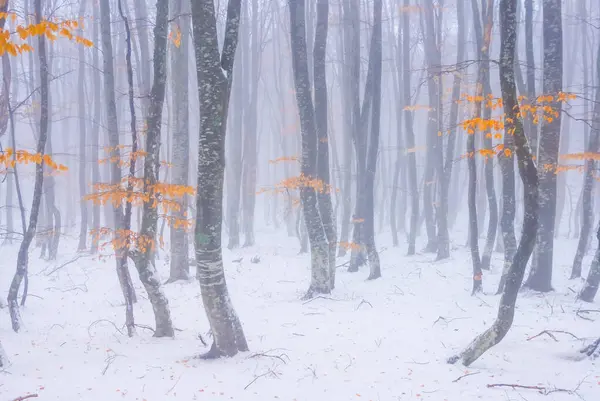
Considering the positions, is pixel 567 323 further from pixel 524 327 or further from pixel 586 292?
pixel 586 292

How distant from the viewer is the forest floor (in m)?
5.69

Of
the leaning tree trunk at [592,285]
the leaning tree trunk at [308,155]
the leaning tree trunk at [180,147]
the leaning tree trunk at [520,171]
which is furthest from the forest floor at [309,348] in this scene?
the leaning tree trunk at [180,147]

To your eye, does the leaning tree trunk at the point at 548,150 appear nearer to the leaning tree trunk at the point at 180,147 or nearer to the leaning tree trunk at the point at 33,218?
the leaning tree trunk at the point at 180,147

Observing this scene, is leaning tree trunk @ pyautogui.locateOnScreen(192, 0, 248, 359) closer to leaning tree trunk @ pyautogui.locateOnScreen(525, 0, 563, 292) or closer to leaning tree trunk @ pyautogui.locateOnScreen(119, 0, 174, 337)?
leaning tree trunk @ pyautogui.locateOnScreen(119, 0, 174, 337)

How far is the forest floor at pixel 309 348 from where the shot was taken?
569 cm

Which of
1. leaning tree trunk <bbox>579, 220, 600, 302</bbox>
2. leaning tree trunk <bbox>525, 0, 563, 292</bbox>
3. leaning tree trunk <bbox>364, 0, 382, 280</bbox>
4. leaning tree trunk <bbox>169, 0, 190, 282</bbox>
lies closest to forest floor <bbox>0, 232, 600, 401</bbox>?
leaning tree trunk <bbox>579, 220, 600, 302</bbox>

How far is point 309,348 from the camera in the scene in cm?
743

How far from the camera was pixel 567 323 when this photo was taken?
313 inches

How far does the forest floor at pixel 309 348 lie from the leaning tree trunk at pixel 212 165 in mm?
671

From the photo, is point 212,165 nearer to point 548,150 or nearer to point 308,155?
point 308,155

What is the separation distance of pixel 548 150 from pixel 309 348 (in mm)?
7358

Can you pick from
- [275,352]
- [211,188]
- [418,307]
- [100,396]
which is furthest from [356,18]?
[100,396]

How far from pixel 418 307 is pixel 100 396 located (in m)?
7.23

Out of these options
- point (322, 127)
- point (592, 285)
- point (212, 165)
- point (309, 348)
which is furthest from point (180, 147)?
point (592, 285)
